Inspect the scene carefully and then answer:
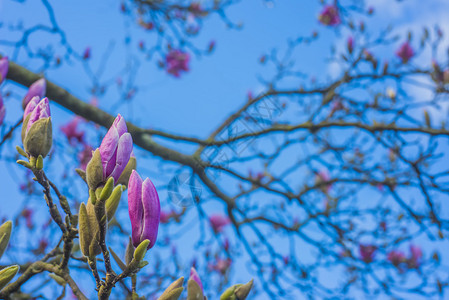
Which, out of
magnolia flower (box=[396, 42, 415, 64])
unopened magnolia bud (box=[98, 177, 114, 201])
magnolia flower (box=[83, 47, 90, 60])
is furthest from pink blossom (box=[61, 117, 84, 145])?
magnolia flower (box=[396, 42, 415, 64])

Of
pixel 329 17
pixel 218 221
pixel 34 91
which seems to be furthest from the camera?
pixel 329 17

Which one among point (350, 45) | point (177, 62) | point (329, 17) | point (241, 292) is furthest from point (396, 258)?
point (241, 292)

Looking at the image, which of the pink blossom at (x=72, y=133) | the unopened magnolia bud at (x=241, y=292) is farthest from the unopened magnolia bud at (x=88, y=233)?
the pink blossom at (x=72, y=133)

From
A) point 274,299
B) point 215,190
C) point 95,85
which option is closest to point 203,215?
point 215,190

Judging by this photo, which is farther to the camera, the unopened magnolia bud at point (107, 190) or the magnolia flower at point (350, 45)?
the magnolia flower at point (350, 45)

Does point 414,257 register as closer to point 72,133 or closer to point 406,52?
point 406,52

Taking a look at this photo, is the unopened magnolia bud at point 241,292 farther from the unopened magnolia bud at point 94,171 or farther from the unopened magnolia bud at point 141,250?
the unopened magnolia bud at point 94,171

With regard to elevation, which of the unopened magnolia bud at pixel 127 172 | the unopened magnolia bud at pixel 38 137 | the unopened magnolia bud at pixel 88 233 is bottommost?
the unopened magnolia bud at pixel 88 233

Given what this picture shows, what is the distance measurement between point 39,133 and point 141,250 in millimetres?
243

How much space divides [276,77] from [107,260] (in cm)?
243

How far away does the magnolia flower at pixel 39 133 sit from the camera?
612mm

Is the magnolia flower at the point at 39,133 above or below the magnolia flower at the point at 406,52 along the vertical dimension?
below

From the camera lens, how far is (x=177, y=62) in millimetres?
3480

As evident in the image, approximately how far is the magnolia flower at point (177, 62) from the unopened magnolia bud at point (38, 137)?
291 centimetres
